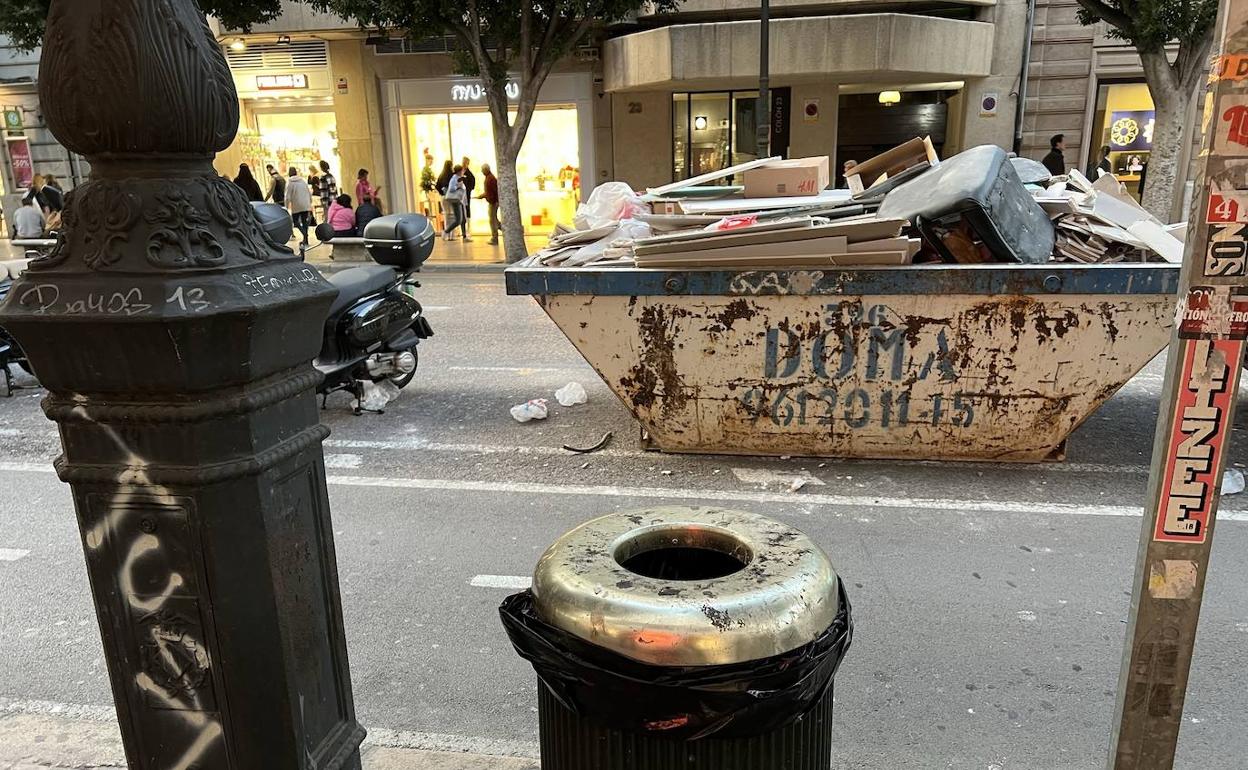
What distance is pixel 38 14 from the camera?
49.3 feet

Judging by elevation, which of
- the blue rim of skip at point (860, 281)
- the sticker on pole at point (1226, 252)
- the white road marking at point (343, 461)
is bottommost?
the white road marking at point (343, 461)

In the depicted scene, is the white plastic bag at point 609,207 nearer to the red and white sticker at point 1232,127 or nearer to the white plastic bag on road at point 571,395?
the white plastic bag on road at point 571,395

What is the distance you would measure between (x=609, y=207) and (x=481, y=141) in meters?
16.0

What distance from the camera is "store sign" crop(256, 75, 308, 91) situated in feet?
71.4

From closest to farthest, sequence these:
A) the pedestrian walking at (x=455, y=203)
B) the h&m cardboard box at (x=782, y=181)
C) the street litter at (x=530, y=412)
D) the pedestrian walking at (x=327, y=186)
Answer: the street litter at (x=530, y=412) < the h&m cardboard box at (x=782, y=181) < the pedestrian walking at (x=455, y=203) < the pedestrian walking at (x=327, y=186)

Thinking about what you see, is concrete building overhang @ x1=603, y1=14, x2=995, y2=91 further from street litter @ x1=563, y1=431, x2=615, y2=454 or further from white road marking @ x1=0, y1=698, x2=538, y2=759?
white road marking @ x1=0, y1=698, x2=538, y2=759

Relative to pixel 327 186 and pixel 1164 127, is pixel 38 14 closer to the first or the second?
pixel 327 186

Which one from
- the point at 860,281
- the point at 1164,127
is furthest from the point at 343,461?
the point at 1164,127

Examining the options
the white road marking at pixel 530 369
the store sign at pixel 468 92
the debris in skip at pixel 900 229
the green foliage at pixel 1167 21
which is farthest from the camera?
the store sign at pixel 468 92

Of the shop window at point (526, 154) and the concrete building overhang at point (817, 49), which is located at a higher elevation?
the concrete building overhang at point (817, 49)

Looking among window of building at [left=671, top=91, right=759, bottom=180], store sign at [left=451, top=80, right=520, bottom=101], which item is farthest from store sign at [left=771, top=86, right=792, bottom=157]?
store sign at [left=451, top=80, right=520, bottom=101]

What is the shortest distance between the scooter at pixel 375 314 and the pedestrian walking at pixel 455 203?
12.7 meters

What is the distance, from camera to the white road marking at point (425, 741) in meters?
2.74

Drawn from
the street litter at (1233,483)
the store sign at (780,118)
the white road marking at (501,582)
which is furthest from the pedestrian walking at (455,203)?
the street litter at (1233,483)
